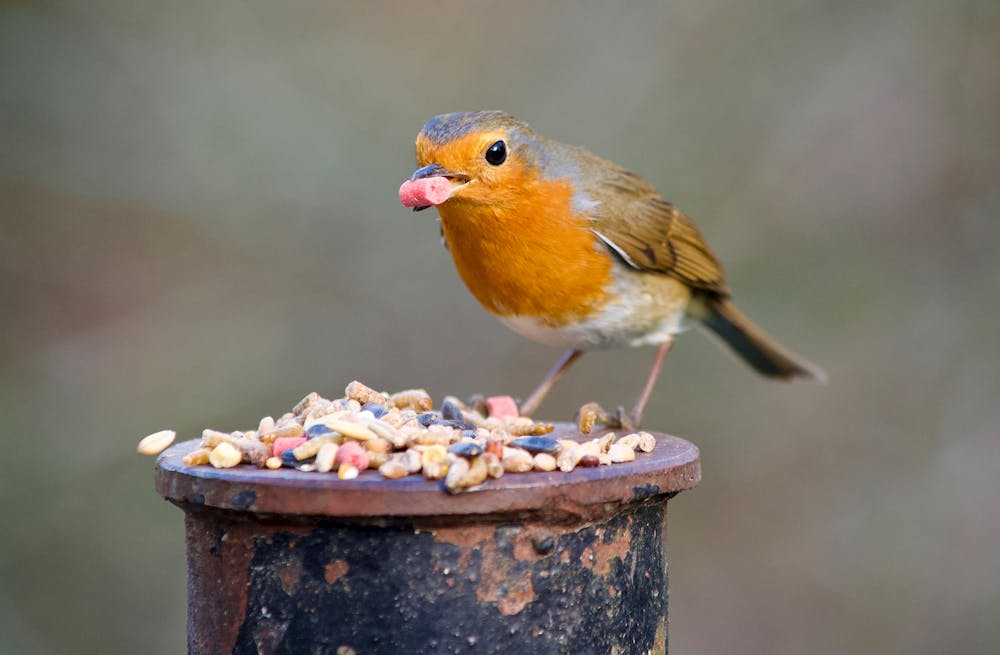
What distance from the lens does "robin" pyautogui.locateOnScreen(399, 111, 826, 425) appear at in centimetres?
327

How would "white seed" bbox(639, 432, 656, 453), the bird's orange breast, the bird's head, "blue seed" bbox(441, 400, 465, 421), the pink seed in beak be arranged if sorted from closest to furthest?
"white seed" bbox(639, 432, 656, 453)
"blue seed" bbox(441, 400, 465, 421)
the pink seed in beak
the bird's head
the bird's orange breast

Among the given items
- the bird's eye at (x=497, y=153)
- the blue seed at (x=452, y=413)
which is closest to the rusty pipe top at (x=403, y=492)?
the blue seed at (x=452, y=413)

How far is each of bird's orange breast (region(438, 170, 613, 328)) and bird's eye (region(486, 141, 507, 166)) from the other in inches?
3.5

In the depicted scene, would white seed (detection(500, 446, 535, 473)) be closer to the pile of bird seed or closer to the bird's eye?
the pile of bird seed

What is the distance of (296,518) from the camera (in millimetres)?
2098

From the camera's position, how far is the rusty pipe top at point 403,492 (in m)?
2.04

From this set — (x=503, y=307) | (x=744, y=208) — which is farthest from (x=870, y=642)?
(x=503, y=307)

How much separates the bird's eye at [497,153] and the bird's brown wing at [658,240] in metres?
0.43

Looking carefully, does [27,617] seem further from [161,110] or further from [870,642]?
[870,642]

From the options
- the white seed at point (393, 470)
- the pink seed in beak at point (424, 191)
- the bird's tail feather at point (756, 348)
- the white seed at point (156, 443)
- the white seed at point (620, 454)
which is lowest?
the bird's tail feather at point (756, 348)

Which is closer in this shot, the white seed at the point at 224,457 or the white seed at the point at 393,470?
the white seed at the point at 393,470

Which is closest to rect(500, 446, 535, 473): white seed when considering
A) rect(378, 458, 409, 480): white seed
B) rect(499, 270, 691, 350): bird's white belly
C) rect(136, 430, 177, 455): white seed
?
rect(378, 458, 409, 480): white seed

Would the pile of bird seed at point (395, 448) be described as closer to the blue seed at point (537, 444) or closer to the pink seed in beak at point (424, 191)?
the blue seed at point (537, 444)

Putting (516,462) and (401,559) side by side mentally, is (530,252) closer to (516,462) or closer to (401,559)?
(516,462)
